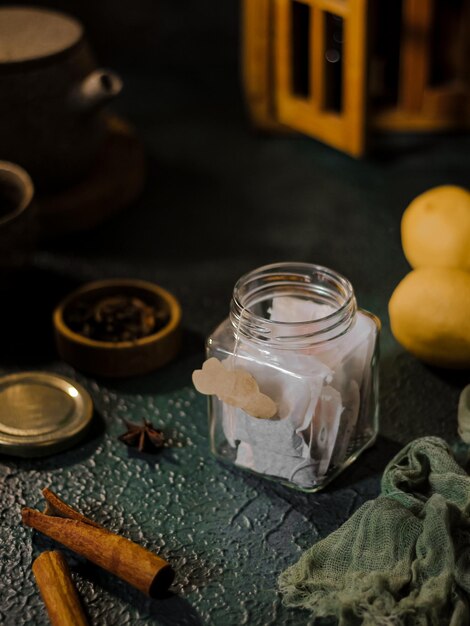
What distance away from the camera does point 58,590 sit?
87 centimetres

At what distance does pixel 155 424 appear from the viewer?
111 centimetres

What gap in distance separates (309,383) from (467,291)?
25cm

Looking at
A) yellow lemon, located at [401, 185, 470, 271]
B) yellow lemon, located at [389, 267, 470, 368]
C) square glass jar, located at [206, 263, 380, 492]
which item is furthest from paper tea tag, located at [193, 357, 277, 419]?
yellow lemon, located at [401, 185, 470, 271]

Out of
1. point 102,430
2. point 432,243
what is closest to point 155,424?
point 102,430

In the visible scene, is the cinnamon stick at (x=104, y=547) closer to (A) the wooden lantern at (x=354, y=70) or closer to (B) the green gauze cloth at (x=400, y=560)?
(B) the green gauze cloth at (x=400, y=560)

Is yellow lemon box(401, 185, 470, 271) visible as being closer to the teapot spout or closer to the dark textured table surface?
the dark textured table surface

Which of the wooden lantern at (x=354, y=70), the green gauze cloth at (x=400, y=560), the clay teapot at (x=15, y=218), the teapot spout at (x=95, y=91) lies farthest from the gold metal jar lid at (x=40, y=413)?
the wooden lantern at (x=354, y=70)

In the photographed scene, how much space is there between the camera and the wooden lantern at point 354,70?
1.50 metres

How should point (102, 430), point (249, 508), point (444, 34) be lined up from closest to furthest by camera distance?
point (249, 508), point (102, 430), point (444, 34)

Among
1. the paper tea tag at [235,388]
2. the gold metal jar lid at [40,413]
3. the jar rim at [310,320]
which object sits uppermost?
the jar rim at [310,320]

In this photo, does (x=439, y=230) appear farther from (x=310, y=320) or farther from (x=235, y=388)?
(x=235, y=388)

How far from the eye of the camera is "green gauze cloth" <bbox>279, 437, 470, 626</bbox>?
841 millimetres

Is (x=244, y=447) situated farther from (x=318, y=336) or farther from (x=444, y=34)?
(x=444, y=34)

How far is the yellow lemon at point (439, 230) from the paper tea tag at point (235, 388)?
0.35 m
